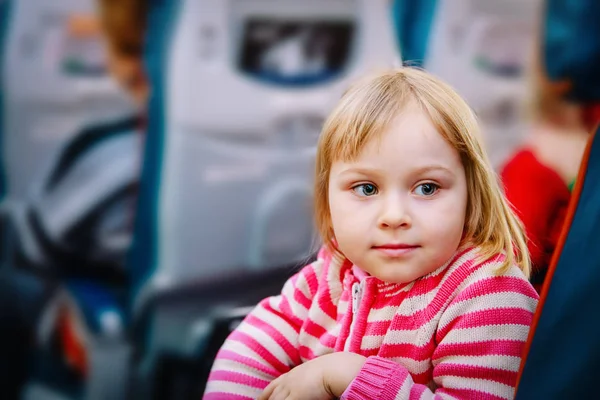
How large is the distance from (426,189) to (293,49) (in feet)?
3.76

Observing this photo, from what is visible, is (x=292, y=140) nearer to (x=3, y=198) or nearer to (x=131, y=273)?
(x=131, y=273)

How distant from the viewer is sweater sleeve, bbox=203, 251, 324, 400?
0.87m

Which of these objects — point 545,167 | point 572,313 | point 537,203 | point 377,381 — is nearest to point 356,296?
point 377,381

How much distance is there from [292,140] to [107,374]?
753mm

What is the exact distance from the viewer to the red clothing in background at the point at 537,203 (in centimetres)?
91

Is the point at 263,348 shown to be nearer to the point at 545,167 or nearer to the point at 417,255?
the point at 417,255

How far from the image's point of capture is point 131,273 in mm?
1941

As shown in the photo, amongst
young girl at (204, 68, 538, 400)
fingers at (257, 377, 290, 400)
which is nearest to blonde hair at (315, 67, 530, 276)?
young girl at (204, 68, 538, 400)

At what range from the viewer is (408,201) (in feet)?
2.49

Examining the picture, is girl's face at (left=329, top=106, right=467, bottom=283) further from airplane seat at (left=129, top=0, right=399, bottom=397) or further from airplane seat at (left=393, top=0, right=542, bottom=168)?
airplane seat at (left=393, top=0, right=542, bottom=168)

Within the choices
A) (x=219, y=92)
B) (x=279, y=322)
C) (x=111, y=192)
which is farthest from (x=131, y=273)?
(x=279, y=322)

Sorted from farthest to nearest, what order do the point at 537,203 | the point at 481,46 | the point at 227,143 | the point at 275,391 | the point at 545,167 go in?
the point at 481,46
the point at 227,143
the point at 545,167
the point at 537,203
the point at 275,391

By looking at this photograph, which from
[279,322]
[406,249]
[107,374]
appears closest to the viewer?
[406,249]

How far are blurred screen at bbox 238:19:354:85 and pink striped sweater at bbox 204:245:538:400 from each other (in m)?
1.04
